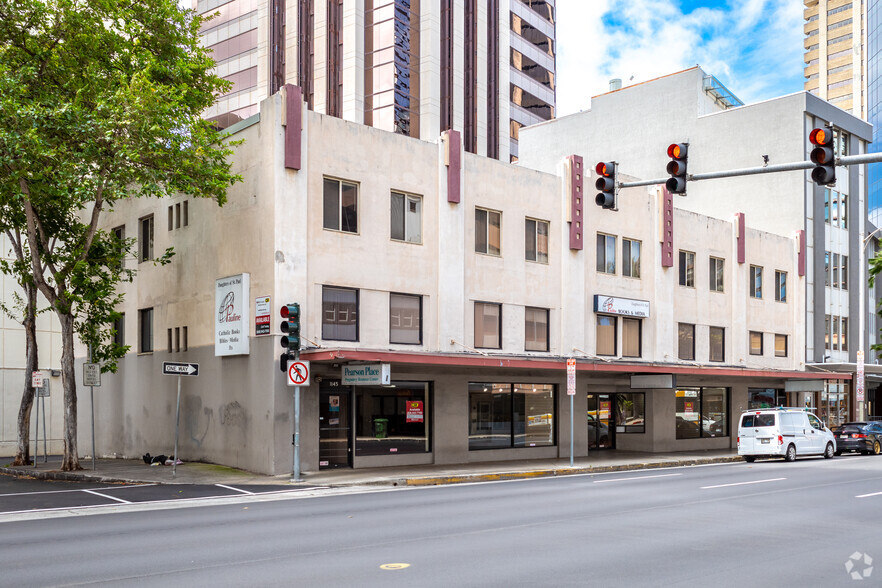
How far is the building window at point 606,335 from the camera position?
104 feet

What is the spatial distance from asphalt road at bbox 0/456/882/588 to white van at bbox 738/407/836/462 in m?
10.9

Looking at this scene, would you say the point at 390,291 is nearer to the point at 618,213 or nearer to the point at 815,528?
the point at 618,213

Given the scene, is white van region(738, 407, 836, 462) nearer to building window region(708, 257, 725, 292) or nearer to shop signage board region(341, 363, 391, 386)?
building window region(708, 257, 725, 292)

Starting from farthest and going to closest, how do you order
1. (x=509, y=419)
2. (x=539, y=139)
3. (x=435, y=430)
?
(x=539, y=139), (x=509, y=419), (x=435, y=430)

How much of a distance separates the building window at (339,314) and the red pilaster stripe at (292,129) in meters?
3.54

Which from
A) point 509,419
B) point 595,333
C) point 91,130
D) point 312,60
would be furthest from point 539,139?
point 91,130

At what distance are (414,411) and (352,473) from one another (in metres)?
3.69

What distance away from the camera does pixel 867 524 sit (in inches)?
528

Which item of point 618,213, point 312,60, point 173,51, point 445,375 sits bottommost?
→ point 445,375

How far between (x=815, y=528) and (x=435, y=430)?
1444cm

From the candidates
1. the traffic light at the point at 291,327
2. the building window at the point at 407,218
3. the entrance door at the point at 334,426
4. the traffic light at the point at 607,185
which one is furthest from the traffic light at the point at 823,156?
the entrance door at the point at 334,426

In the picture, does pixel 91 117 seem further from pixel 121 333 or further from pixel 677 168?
pixel 677 168

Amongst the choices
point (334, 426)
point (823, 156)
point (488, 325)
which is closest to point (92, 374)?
point (334, 426)

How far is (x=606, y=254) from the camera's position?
106 ft
